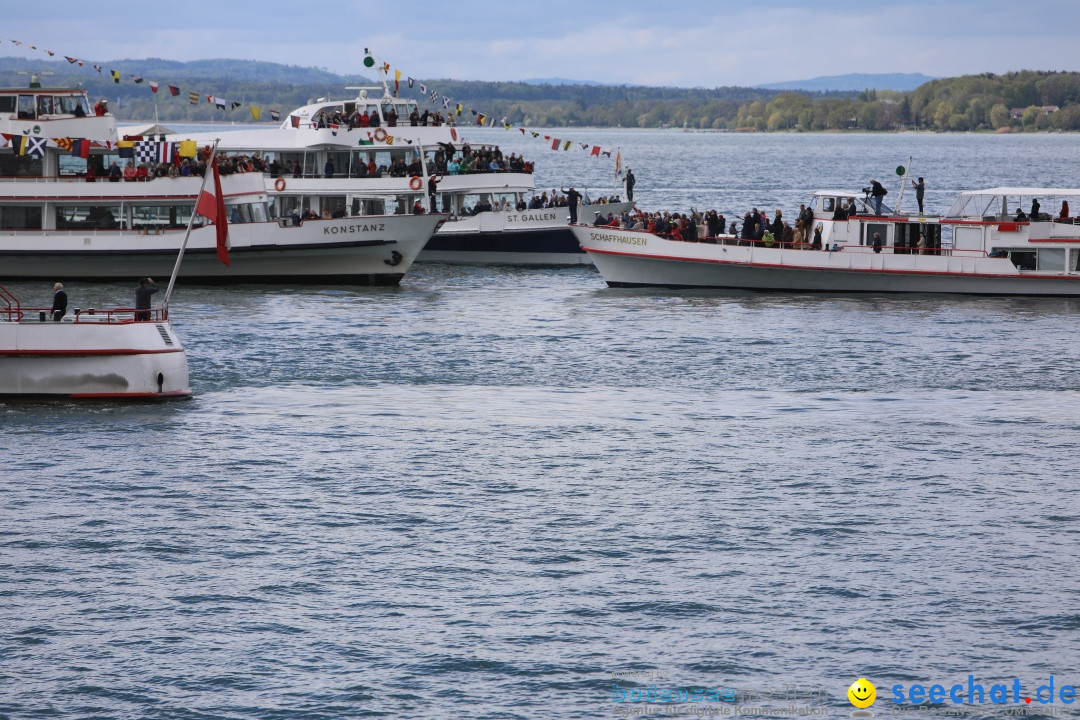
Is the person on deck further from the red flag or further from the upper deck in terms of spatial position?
the red flag

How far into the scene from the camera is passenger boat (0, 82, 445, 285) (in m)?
50.6

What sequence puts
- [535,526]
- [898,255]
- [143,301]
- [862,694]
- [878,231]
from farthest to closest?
[878,231] → [898,255] → [143,301] → [535,526] → [862,694]

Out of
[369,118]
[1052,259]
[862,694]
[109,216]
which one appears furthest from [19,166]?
[862,694]

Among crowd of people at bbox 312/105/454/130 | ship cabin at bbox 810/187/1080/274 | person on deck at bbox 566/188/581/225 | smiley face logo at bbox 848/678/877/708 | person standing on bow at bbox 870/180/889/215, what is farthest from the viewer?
person on deck at bbox 566/188/581/225

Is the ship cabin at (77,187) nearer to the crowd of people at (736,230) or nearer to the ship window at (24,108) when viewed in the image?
the ship window at (24,108)

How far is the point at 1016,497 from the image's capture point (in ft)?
82.4

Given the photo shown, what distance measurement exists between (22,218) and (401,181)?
1393 cm

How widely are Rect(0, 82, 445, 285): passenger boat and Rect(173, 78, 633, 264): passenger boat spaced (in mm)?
2848

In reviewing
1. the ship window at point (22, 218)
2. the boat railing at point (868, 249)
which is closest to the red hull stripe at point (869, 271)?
the boat railing at point (868, 249)

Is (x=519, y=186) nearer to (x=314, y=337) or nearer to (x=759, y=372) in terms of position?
(x=314, y=337)

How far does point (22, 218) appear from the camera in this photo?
51219 millimetres

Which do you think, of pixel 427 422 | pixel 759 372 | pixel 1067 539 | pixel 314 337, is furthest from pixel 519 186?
pixel 1067 539

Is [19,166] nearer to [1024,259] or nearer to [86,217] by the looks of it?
[86,217]

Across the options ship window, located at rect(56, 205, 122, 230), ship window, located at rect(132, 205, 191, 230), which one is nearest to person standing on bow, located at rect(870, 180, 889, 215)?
ship window, located at rect(132, 205, 191, 230)
